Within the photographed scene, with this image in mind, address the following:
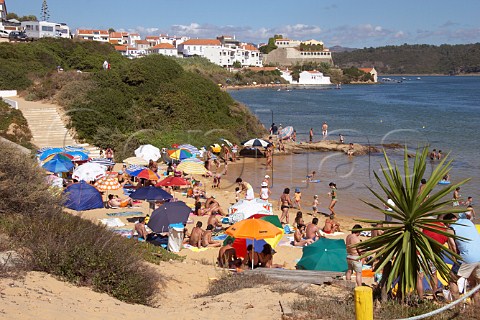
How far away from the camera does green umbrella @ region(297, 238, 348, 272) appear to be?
34.8 ft

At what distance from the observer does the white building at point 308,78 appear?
5544 inches

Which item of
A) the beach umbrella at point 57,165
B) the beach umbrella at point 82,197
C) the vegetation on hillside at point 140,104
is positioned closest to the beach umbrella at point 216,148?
the vegetation on hillside at point 140,104

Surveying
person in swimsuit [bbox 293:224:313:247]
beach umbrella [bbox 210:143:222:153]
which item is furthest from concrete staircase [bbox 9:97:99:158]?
person in swimsuit [bbox 293:224:313:247]

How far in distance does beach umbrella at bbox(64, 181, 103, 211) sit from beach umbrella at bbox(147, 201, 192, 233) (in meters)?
2.61

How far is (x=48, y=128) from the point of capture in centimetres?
2750

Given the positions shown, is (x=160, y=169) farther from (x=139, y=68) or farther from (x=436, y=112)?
(x=436, y=112)

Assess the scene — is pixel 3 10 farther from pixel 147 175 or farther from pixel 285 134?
pixel 147 175

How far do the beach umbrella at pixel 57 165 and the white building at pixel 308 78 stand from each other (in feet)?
405

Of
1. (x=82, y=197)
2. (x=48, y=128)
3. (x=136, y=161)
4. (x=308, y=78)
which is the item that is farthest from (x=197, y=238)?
(x=308, y=78)

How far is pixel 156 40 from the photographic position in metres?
162

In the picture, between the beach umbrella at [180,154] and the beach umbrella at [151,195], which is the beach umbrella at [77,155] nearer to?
the beach umbrella at [180,154]

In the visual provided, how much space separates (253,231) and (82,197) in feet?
18.3

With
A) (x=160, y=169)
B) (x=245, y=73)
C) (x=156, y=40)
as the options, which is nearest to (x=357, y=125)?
(x=160, y=169)

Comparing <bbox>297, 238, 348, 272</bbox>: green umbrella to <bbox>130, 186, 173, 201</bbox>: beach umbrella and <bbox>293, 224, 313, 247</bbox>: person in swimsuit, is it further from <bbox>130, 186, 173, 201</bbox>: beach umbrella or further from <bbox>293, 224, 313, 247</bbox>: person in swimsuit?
<bbox>130, 186, 173, 201</bbox>: beach umbrella
